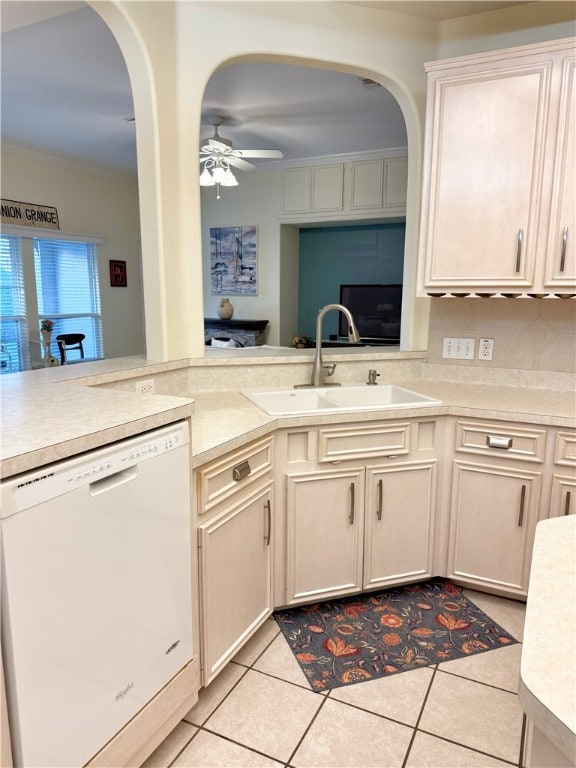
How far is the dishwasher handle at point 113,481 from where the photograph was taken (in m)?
1.13

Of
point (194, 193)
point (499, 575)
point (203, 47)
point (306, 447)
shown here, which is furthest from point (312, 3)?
point (499, 575)

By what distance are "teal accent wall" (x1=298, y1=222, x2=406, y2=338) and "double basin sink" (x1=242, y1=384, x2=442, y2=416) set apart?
3.86 meters

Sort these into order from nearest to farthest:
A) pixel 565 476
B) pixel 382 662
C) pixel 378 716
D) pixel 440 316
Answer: pixel 378 716, pixel 382 662, pixel 565 476, pixel 440 316

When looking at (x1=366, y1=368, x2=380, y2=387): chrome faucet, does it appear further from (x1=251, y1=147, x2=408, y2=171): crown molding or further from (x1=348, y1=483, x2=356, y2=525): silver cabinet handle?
(x1=251, y1=147, x2=408, y2=171): crown molding

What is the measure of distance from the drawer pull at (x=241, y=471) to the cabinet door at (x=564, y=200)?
1.51 metres

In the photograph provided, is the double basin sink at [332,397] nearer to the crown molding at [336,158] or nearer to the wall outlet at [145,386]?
the wall outlet at [145,386]

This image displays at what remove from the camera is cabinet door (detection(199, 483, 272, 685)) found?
162cm

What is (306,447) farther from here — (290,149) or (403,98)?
(290,149)

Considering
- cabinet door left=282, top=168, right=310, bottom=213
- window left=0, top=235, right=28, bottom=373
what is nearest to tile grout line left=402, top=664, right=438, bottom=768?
window left=0, top=235, right=28, bottom=373

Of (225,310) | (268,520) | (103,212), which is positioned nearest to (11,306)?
(103,212)

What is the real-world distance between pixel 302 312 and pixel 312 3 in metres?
4.61

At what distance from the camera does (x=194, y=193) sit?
227 centimetres

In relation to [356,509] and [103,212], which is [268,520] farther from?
[103,212]

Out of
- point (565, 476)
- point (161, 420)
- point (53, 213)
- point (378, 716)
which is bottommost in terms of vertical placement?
point (378, 716)
